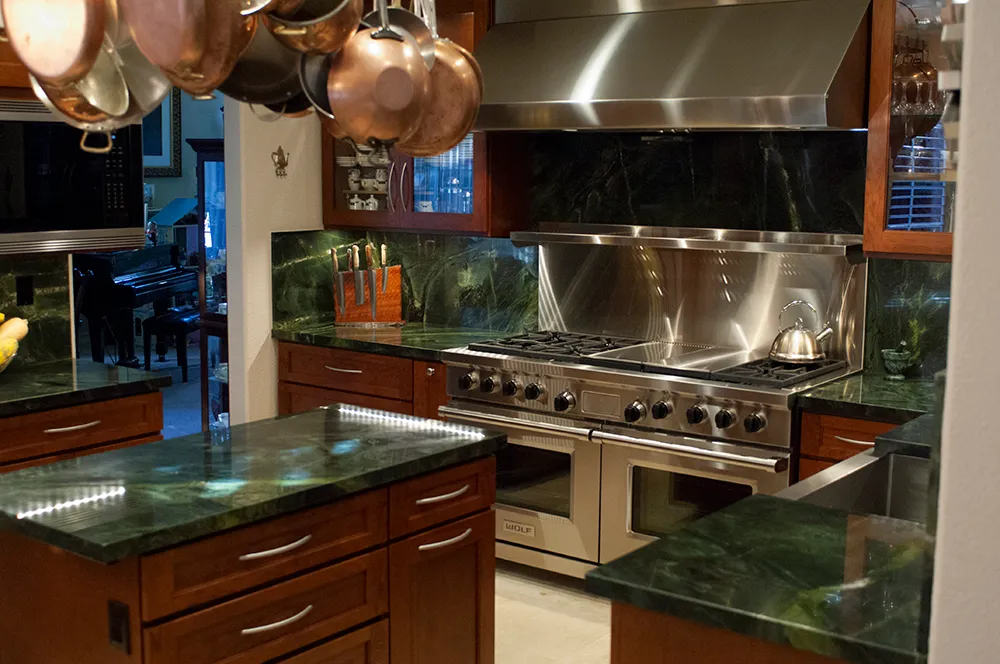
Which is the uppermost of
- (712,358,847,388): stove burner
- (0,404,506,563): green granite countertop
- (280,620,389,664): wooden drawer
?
(712,358,847,388): stove burner

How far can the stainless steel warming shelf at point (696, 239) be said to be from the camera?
425 centimetres

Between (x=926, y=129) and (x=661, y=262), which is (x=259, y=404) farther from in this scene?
(x=926, y=129)

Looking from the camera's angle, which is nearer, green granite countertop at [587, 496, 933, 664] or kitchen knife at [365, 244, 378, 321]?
green granite countertop at [587, 496, 933, 664]

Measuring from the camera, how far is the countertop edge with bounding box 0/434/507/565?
7.43ft

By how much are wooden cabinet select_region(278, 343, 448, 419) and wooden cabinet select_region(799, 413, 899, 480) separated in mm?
1546

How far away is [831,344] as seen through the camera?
14.6 ft

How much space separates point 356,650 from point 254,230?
2890 millimetres

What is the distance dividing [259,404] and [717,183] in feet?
7.59

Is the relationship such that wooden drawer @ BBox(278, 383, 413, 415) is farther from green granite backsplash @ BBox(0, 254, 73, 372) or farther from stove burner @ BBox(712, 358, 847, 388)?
stove burner @ BBox(712, 358, 847, 388)

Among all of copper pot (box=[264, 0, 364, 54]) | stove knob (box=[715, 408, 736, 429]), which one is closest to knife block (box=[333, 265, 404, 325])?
stove knob (box=[715, 408, 736, 429])

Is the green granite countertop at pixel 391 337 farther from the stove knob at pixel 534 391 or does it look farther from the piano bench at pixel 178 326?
the piano bench at pixel 178 326

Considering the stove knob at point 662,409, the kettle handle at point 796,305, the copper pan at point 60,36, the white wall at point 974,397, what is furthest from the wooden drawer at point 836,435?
the copper pan at point 60,36

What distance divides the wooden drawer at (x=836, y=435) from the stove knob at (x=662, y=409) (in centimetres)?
48

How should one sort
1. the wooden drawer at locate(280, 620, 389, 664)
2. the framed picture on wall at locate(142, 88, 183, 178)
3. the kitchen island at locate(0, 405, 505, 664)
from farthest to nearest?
the framed picture on wall at locate(142, 88, 183, 178) < the wooden drawer at locate(280, 620, 389, 664) < the kitchen island at locate(0, 405, 505, 664)
